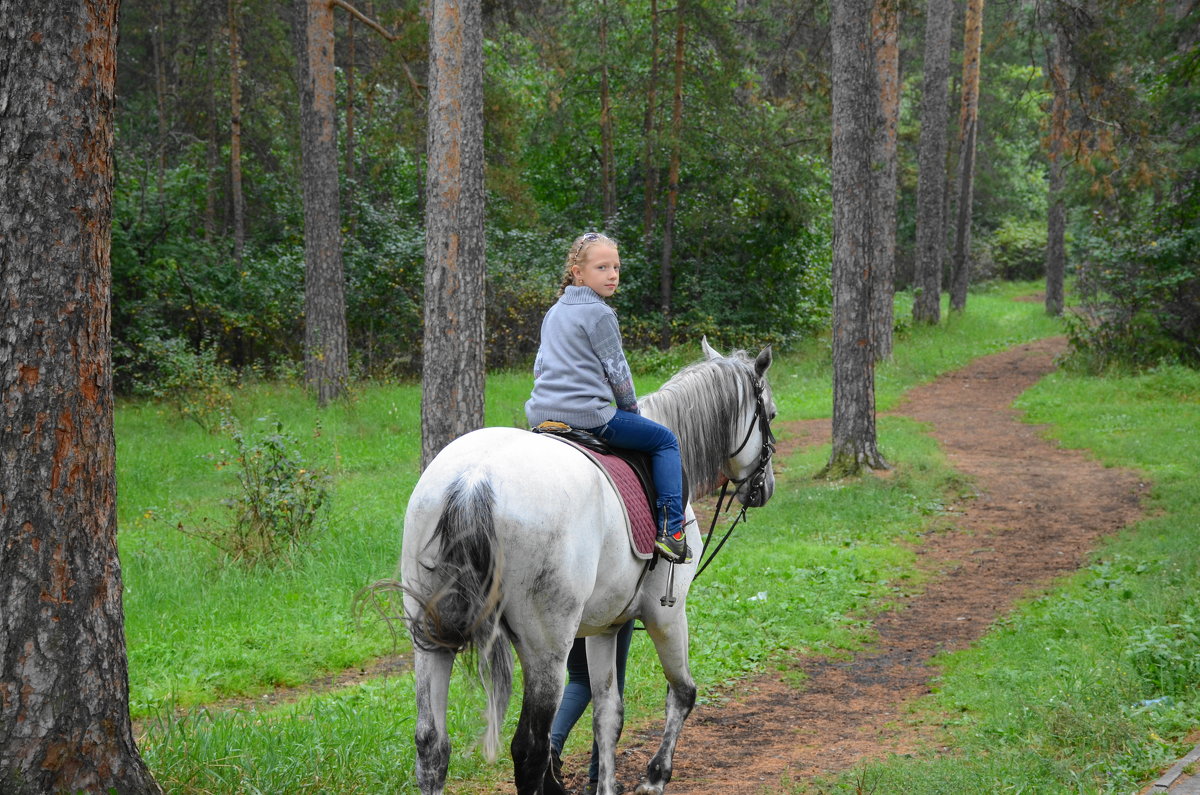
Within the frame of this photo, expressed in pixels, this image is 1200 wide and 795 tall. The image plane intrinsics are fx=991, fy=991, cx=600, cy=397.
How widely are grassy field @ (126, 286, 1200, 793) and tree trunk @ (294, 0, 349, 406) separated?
141 cm

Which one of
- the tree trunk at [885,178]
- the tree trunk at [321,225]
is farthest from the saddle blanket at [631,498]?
the tree trunk at [885,178]

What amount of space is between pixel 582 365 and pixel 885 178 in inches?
737

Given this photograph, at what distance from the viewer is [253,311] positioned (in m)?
19.9

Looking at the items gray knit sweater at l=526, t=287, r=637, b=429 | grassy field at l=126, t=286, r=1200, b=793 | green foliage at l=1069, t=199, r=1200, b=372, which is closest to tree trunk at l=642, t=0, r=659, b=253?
grassy field at l=126, t=286, r=1200, b=793

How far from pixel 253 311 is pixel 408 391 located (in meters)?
4.41

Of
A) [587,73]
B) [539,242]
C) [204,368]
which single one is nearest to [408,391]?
[204,368]

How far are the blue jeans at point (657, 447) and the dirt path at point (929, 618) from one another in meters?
1.50

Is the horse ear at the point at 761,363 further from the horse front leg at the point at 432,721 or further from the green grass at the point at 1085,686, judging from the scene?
the horse front leg at the point at 432,721

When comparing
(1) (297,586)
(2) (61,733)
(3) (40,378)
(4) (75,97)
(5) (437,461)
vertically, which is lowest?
(1) (297,586)

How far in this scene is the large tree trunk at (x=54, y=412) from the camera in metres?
3.47

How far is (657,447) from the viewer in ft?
14.4

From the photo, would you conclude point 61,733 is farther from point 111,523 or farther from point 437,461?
point 437,461

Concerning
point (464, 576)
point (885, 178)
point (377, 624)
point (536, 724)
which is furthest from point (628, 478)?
point (885, 178)

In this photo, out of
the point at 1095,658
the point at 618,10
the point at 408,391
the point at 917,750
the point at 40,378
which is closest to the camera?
the point at 40,378
